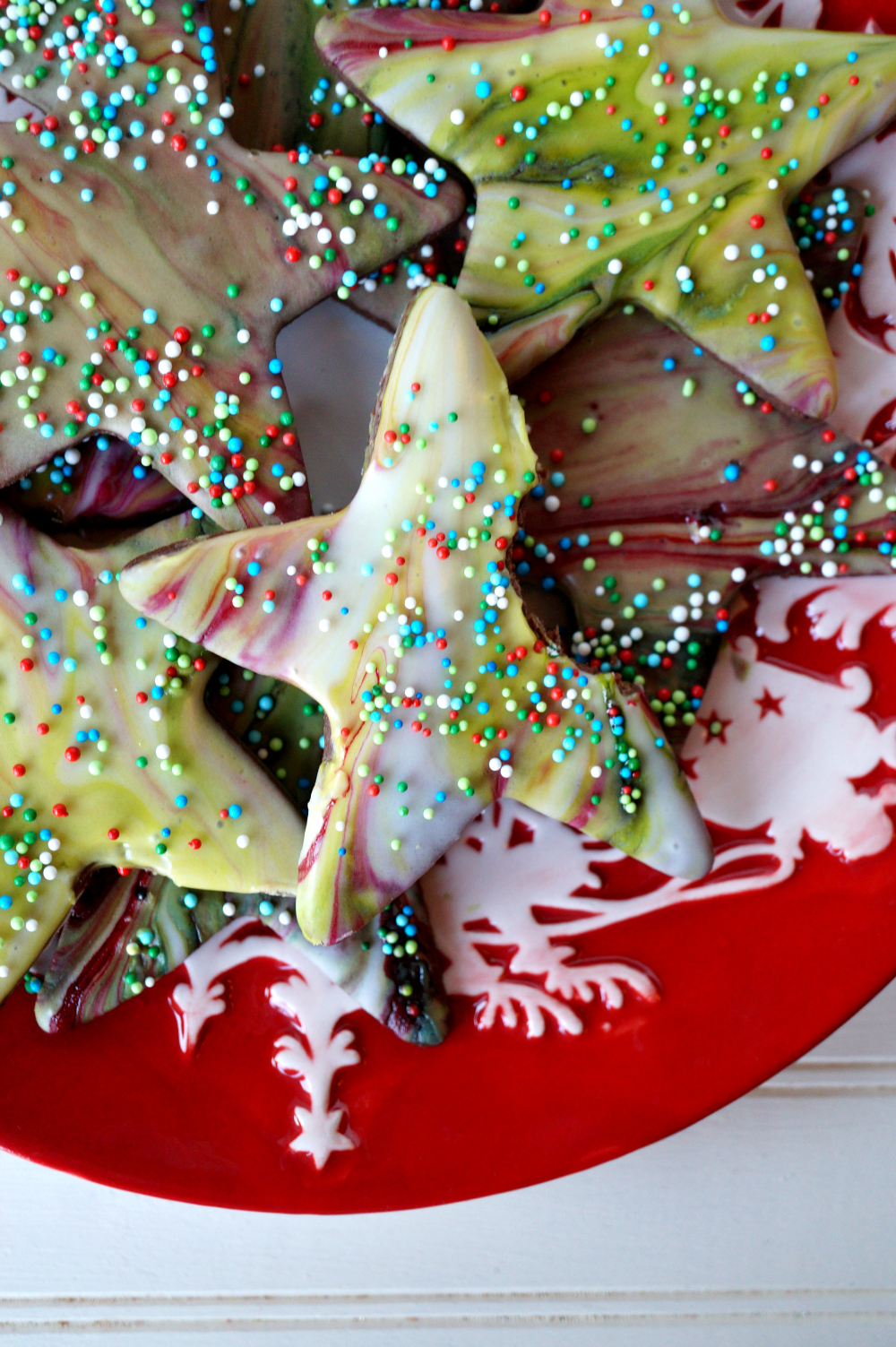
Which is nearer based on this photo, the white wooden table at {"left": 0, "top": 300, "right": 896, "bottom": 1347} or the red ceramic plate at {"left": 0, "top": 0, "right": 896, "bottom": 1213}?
the red ceramic plate at {"left": 0, "top": 0, "right": 896, "bottom": 1213}

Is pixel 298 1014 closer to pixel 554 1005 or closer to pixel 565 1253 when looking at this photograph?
pixel 554 1005

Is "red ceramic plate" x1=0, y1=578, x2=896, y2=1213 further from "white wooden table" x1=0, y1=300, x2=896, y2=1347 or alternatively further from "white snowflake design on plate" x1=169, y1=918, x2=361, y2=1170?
"white wooden table" x1=0, y1=300, x2=896, y2=1347

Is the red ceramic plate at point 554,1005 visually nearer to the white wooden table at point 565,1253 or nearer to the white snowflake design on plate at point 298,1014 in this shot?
the white snowflake design on plate at point 298,1014

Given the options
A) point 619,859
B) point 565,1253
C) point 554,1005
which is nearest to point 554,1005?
point 554,1005

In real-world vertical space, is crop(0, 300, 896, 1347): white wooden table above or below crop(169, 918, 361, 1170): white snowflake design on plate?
below

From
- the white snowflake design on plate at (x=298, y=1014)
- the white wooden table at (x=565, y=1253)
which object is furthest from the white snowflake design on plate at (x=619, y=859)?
the white wooden table at (x=565, y=1253)

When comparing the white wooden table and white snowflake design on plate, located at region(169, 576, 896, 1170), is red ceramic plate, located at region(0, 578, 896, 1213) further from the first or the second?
the white wooden table

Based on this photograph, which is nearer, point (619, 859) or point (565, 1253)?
point (619, 859)

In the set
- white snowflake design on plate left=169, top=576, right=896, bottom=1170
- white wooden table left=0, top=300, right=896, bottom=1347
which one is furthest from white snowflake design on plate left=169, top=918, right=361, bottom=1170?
white wooden table left=0, top=300, right=896, bottom=1347
